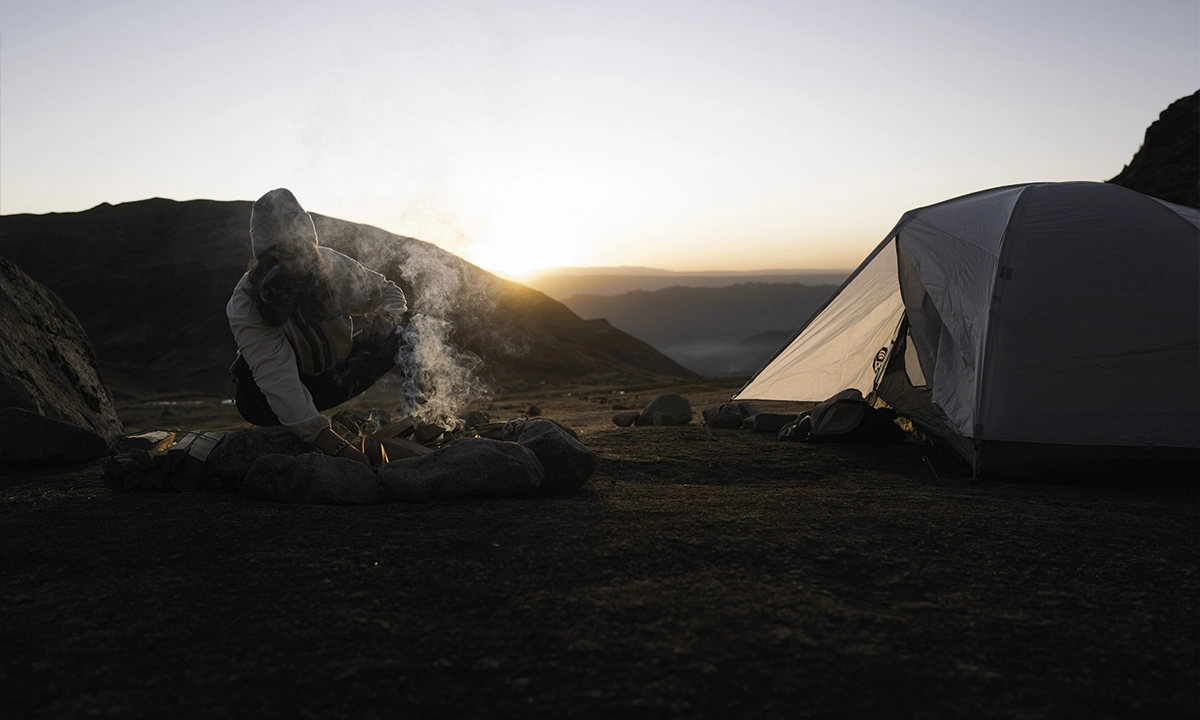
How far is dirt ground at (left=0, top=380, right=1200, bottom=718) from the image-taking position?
193cm

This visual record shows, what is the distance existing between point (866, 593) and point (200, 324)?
36.8 m

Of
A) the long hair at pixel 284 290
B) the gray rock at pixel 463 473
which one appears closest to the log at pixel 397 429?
the gray rock at pixel 463 473

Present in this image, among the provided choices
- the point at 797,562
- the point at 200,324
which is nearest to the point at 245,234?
the point at 200,324

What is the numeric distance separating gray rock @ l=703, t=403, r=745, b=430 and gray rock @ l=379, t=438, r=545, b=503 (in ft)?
13.5

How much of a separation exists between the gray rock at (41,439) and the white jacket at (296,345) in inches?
67.5

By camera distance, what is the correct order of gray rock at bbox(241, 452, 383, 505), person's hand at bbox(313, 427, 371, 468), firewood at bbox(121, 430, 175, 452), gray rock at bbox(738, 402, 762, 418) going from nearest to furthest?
1. gray rock at bbox(241, 452, 383, 505)
2. person's hand at bbox(313, 427, 371, 468)
3. firewood at bbox(121, 430, 175, 452)
4. gray rock at bbox(738, 402, 762, 418)

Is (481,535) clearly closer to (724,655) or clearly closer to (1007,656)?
(724,655)

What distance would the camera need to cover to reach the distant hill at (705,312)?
96.9m

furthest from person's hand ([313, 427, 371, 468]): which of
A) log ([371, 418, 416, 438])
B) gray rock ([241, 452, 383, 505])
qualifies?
log ([371, 418, 416, 438])

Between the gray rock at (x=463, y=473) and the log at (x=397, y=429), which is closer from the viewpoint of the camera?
the gray rock at (x=463, y=473)

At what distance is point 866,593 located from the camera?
8.66ft

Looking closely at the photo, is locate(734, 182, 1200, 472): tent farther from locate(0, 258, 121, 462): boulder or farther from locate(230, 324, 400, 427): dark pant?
locate(0, 258, 121, 462): boulder

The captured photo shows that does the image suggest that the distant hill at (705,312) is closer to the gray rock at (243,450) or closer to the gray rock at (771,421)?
the gray rock at (771,421)

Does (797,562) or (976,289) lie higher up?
(976,289)
